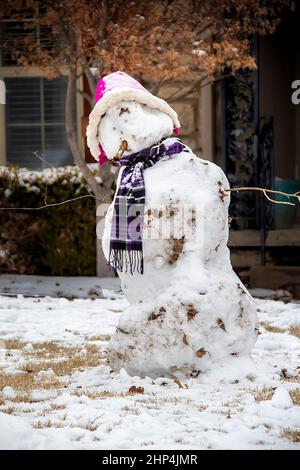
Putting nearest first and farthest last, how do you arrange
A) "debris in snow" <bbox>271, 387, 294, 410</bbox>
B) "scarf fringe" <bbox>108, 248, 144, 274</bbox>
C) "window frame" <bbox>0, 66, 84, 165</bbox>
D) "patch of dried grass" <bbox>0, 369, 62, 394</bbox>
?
"debris in snow" <bbox>271, 387, 294, 410</bbox> → "patch of dried grass" <bbox>0, 369, 62, 394</bbox> → "scarf fringe" <bbox>108, 248, 144, 274</bbox> → "window frame" <bbox>0, 66, 84, 165</bbox>

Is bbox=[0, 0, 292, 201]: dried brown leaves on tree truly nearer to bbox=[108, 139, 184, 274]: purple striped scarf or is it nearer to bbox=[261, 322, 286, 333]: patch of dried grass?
bbox=[261, 322, 286, 333]: patch of dried grass

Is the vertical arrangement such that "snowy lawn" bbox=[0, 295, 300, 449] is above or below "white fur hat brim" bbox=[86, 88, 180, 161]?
below

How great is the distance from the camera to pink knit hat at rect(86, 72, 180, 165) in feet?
17.1

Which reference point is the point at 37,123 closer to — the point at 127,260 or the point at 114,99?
the point at 114,99

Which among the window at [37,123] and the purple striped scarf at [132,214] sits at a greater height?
the window at [37,123]

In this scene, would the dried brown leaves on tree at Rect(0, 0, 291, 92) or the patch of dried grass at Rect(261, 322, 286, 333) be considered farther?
the dried brown leaves on tree at Rect(0, 0, 291, 92)

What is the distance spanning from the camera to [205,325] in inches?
197

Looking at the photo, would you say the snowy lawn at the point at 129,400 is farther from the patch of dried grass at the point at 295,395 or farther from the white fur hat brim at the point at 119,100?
the white fur hat brim at the point at 119,100

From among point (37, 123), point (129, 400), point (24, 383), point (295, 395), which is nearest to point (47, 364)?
point (24, 383)

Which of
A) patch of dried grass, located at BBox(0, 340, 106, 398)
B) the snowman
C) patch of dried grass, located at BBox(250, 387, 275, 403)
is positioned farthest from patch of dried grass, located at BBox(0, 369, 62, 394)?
patch of dried grass, located at BBox(250, 387, 275, 403)

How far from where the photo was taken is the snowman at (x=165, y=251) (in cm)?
502

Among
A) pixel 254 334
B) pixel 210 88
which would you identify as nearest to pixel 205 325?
pixel 254 334


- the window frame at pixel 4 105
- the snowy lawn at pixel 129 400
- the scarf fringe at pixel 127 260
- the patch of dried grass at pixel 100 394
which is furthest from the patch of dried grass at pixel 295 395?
the window frame at pixel 4 105

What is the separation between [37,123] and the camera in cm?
1096
